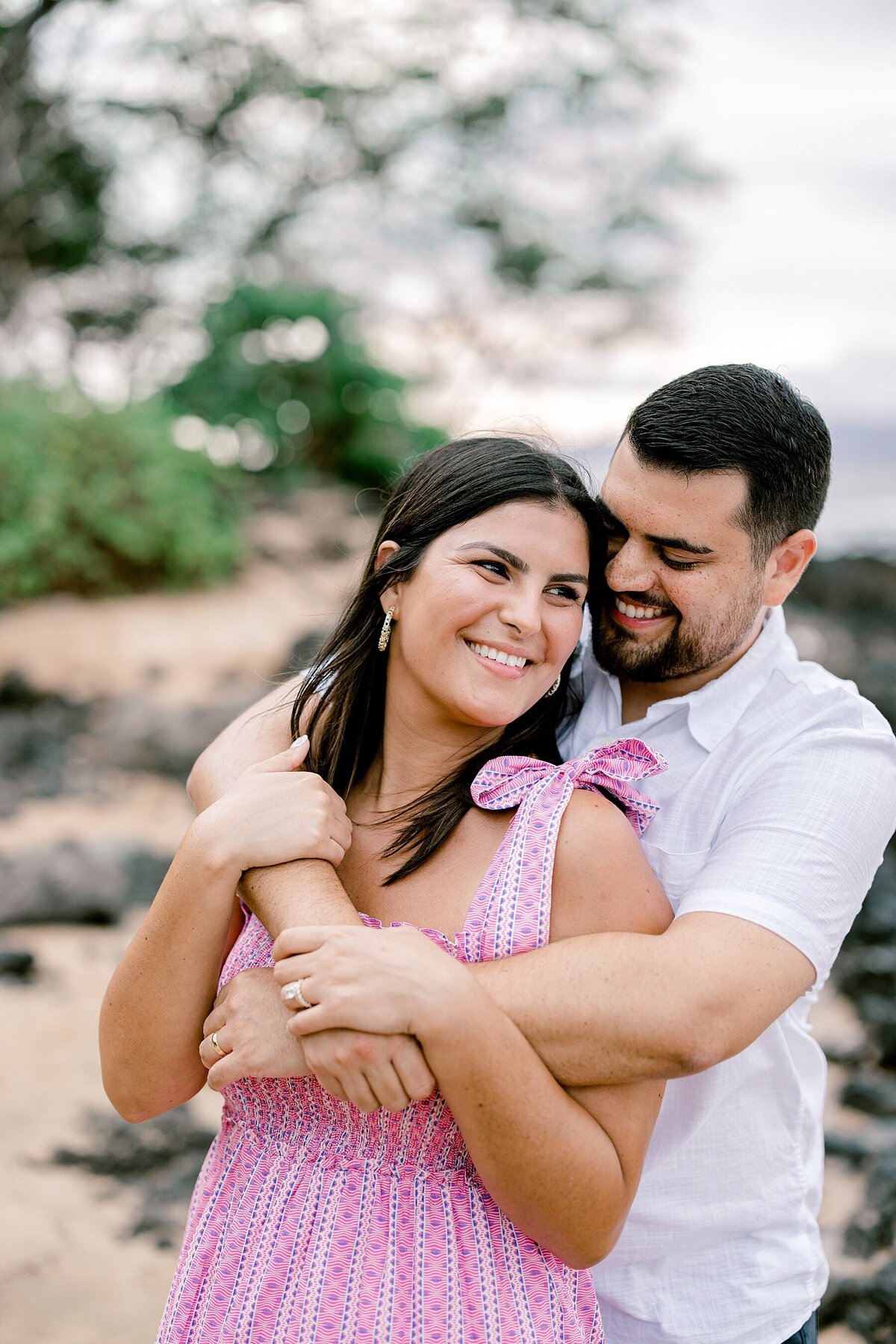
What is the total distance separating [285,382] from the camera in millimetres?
11133

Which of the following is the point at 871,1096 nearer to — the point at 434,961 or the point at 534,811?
the point at 534,811

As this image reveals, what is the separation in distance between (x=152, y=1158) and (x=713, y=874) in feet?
11.3

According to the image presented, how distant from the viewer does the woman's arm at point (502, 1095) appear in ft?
5.38

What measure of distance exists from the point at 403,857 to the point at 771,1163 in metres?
0.87

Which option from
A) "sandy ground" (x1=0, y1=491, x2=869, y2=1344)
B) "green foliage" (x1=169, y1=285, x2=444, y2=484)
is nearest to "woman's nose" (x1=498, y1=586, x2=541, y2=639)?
"sandy ground" (x1=0, y1=491, x2=869, y2=1344)

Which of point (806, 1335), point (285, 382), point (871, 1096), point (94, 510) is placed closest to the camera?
point (806, 1335)

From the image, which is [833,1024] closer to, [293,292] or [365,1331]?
[365,1331]

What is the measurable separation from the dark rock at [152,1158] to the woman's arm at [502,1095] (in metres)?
2.95

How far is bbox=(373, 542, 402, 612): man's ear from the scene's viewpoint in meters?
2.27

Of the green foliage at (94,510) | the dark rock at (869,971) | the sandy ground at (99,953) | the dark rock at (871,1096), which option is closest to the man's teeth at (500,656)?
the sandy ground at (99,953)

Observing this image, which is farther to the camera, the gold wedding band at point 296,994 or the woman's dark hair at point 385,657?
the woman's dark hair at point 385,657

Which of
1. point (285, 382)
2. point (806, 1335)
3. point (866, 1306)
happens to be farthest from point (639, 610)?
point (285, 382)

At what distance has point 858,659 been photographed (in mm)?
9258

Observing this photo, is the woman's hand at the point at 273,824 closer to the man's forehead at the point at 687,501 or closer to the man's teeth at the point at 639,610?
the man's teeth at the point at 639,610
